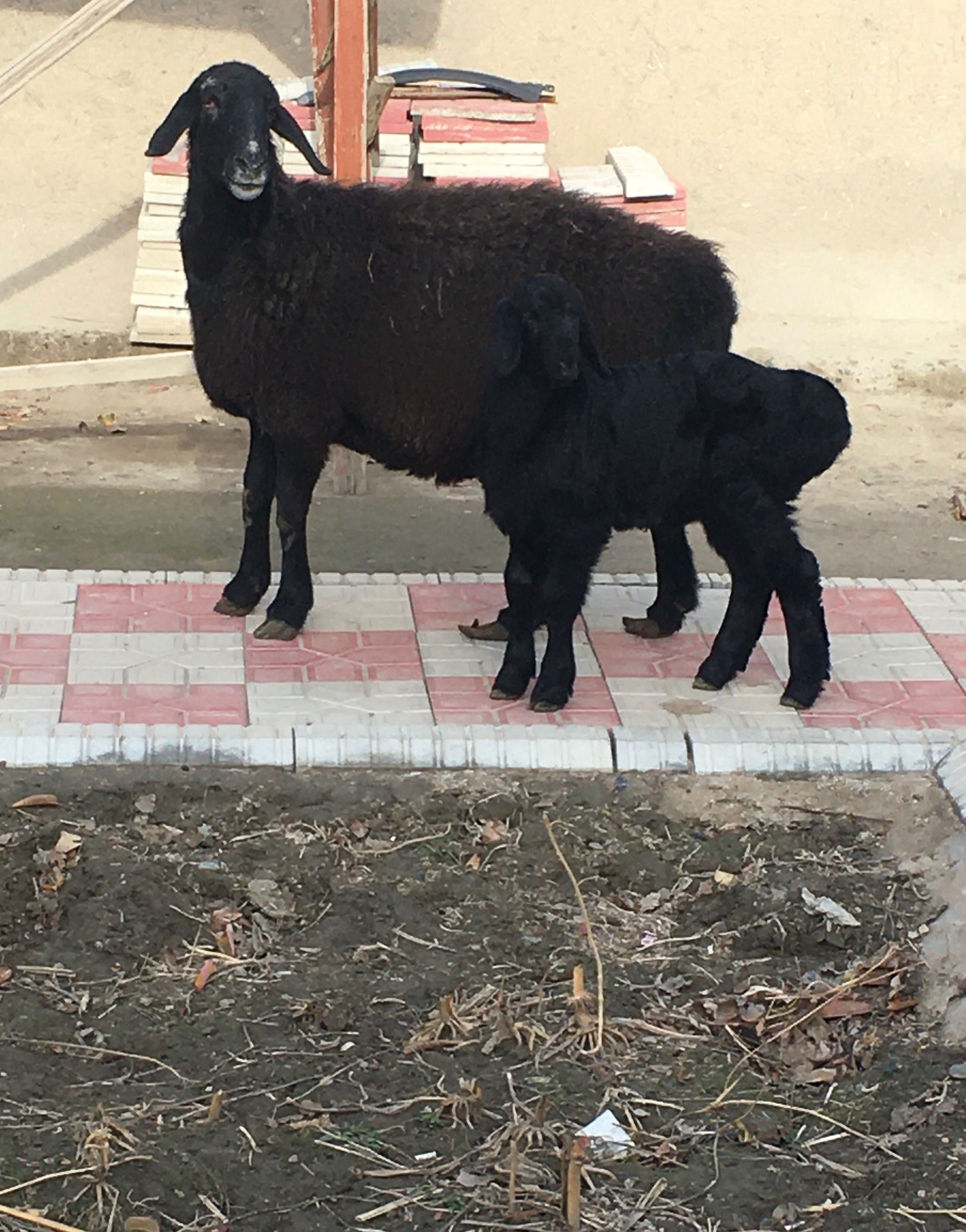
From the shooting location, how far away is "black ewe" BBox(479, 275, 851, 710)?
5664 mm

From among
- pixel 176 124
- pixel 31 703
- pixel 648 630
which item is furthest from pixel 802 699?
pixel 176 124

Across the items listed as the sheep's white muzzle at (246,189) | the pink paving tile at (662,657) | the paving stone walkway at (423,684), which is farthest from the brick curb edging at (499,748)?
the sheep's white muzzle at (246,189)

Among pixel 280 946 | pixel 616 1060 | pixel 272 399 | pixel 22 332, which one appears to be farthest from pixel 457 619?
pixel 22 332

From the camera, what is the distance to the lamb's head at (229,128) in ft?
19.4

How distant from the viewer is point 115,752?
5.74m

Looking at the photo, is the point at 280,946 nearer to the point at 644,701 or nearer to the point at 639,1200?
the point at 639,1200

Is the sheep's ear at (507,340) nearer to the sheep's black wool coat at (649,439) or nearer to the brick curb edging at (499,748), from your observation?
the sheep's black wool coat at (649,439)

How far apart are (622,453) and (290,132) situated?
168 centimetres

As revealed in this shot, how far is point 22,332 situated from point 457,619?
4.74 metres

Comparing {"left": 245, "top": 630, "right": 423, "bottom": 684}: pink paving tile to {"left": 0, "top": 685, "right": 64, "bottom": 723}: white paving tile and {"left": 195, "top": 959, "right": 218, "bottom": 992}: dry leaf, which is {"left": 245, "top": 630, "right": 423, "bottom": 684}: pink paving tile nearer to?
{"left": 0, "top": 685, "right": 64, "bottom": 723}: white paving tile

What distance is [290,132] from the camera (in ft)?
20.3

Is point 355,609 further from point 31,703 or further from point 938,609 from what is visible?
point 938,609

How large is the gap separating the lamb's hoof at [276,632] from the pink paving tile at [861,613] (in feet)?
5.95

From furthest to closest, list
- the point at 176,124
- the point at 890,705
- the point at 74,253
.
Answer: the point at 74,253, the point at 890,705, the point at 176,124
